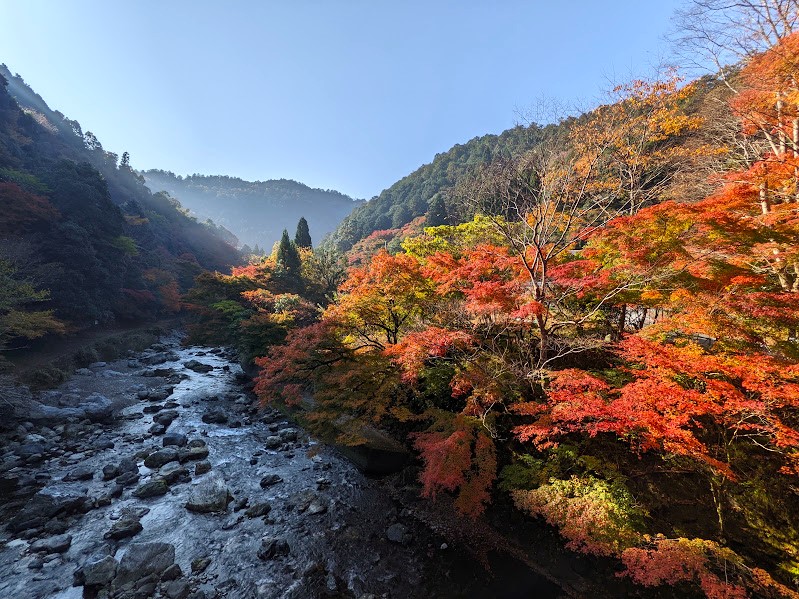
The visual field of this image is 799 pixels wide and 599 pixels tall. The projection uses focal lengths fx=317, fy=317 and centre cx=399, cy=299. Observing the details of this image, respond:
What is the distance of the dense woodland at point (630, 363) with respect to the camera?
21.1ft

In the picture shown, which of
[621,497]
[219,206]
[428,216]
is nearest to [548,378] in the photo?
[621,497]

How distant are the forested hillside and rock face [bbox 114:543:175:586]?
43.3 ft

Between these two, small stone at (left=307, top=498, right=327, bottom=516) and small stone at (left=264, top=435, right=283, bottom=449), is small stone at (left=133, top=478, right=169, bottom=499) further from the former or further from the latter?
small stone at (left=307, top=498, right=327, bottom=516)

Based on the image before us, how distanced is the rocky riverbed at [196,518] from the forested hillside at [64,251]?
665cm

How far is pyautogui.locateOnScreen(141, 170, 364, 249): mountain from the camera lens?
5008 inches

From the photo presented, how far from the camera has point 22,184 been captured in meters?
22.9

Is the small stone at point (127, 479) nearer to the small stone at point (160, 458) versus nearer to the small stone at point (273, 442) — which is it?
the small stone at point (160, 458)

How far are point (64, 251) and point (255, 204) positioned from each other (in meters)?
131

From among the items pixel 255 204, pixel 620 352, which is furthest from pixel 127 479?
pixel 255 204

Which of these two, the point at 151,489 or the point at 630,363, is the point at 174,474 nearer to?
the point at 151,489

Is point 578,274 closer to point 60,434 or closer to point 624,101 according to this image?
point 624,101

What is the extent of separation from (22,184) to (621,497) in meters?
38.1

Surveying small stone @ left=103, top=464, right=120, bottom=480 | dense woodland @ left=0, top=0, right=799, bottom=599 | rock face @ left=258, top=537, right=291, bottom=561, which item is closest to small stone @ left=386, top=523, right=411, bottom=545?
dense woodland @ left=0, top=0, right=799, bottom=599

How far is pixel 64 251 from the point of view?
2148cm
